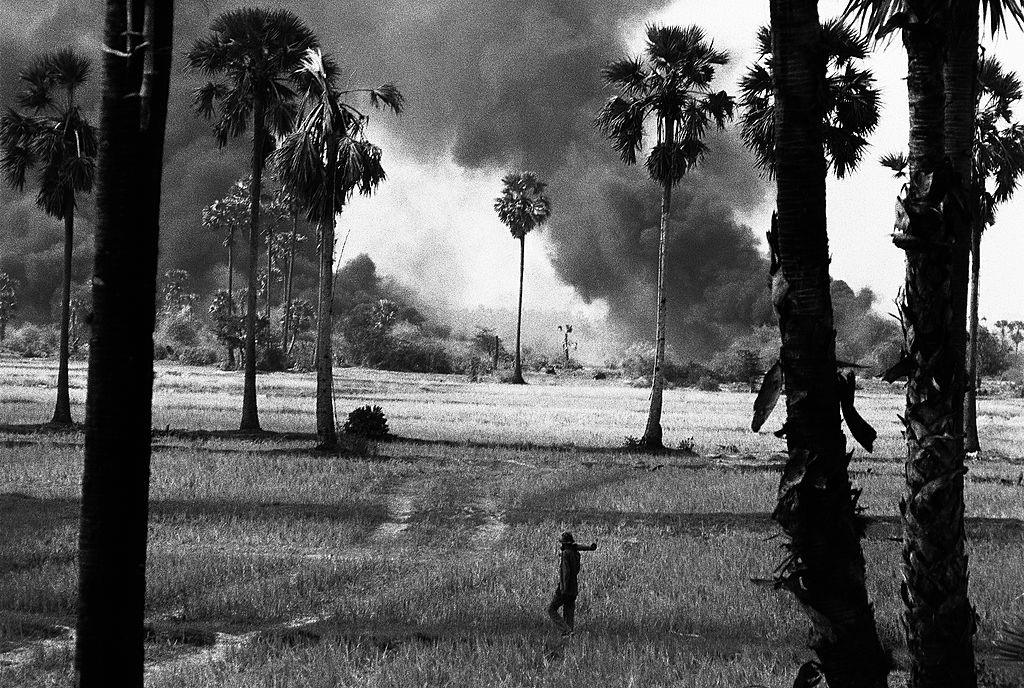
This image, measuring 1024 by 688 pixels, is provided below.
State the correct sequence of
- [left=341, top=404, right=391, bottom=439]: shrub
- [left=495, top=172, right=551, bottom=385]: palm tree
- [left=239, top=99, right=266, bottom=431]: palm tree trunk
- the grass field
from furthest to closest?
[left=495, top=172, right=551, bottom=385]: palm tree
[left=239, top=99, right=266, bottom=431]: palm tree trunk
[left=341, top=404, right=391, bottom=439]: shrub
the grass field

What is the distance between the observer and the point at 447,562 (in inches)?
488

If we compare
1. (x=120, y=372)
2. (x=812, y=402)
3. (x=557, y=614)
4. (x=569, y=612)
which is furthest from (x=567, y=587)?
(x=120, y=372)

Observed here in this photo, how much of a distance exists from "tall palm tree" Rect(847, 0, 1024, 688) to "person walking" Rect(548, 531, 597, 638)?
10.4ft

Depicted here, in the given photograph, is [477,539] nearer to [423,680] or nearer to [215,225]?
[423,680]

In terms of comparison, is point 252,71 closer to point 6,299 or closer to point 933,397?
point 933,397

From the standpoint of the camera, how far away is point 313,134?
26828mm

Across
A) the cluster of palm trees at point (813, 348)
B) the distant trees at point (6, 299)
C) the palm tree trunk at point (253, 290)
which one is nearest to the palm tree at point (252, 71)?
the palm tree trunk at point (253, 290)

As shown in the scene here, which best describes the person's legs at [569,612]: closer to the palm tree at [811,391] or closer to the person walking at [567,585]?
the person walking at [567,585]

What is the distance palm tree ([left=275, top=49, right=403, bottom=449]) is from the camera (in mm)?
26594

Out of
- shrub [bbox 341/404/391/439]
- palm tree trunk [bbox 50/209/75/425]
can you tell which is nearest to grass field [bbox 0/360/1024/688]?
shrub [bbox 341/404/391/439]

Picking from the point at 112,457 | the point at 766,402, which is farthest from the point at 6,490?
the point at 766,402

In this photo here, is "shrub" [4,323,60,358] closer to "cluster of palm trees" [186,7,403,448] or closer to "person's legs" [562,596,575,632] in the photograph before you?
"cluster of palm trees" [186,7,403,448]

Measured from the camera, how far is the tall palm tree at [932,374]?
6.05 metres

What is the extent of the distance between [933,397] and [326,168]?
22.8 metres
